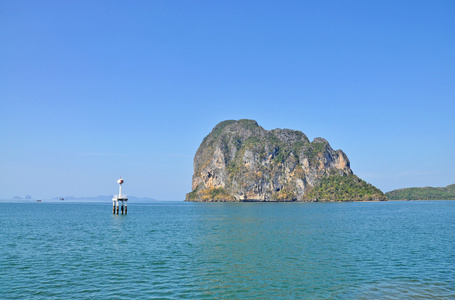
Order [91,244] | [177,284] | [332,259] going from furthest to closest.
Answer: [91,244] → [332,259] → [177,284]

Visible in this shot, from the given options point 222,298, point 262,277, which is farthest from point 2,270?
point 262,277

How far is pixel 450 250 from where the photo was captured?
39500mm

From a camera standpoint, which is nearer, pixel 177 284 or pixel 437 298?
pixel 437 298

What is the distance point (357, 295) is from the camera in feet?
73.3

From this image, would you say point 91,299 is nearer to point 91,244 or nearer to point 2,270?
point 2,270

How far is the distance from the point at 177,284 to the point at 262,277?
653 cm

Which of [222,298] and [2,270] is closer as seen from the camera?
[222,298]

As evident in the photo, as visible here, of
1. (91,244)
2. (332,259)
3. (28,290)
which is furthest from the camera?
(91,244)

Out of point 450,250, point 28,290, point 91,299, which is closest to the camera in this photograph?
point 91,299

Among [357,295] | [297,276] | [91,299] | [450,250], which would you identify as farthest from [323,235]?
[91,299]

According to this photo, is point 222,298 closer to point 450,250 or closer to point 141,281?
point 141,281

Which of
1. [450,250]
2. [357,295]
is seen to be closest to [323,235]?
[450,250]

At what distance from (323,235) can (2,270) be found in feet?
135

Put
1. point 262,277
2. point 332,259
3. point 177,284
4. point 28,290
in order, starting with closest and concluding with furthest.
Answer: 1. point 28,290
2. point 177,284
3. point 262,277
4. point 332,259
